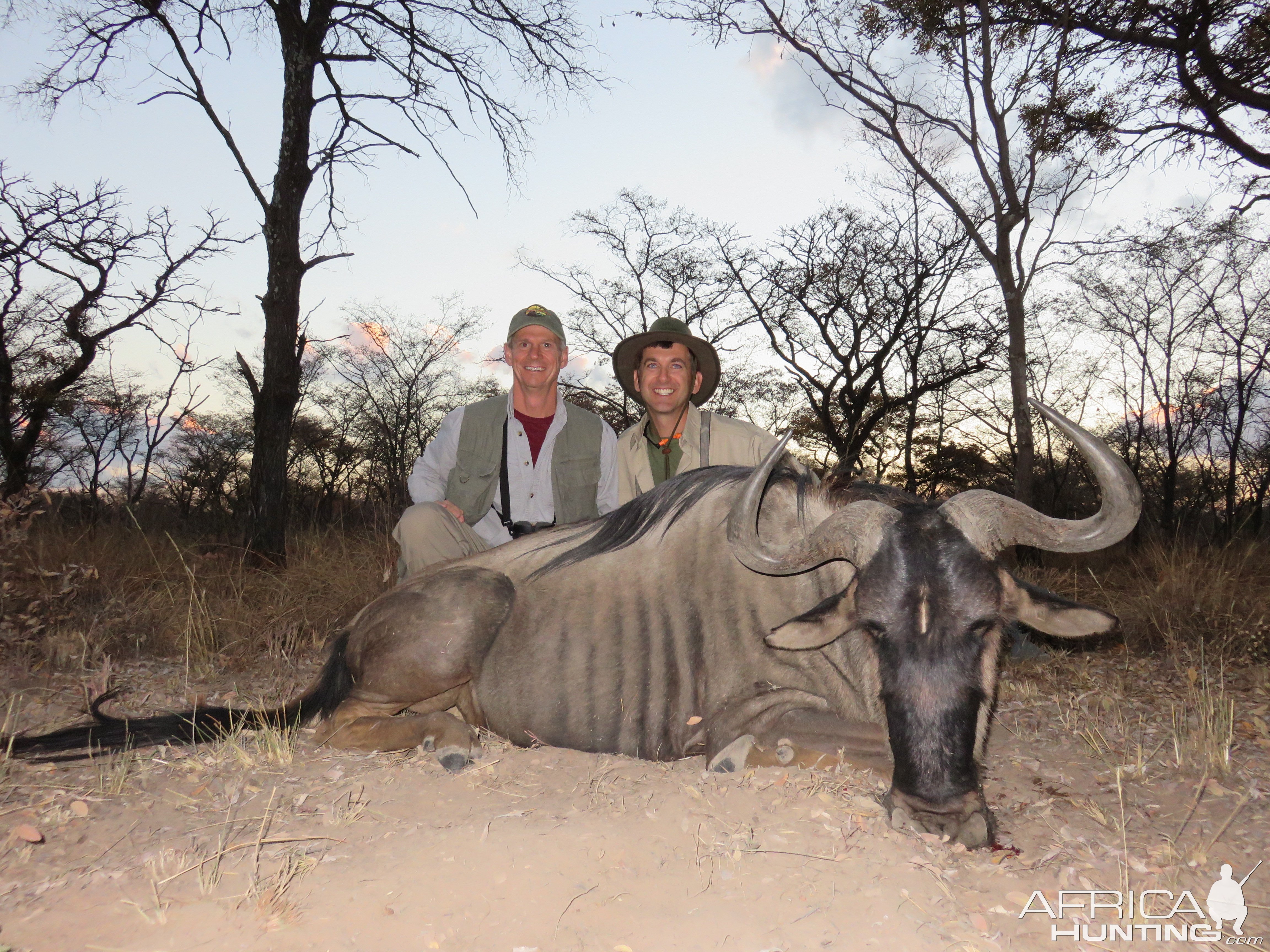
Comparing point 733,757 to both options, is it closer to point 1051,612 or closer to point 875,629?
point 875,629

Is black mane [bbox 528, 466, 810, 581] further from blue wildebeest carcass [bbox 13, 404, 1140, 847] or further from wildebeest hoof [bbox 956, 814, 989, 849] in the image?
wildebeest hoof [bbox 956, 814, 989, 849]

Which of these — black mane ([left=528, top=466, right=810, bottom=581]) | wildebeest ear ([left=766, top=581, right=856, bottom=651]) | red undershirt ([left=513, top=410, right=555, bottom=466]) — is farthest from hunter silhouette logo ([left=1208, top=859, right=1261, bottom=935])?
red undershirt ([left=513, top=410, right=555, bottom=466])

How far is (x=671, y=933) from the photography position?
6.48 ft

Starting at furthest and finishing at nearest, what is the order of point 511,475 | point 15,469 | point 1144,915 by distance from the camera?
point 15,469, point 511,475, point 1144,915

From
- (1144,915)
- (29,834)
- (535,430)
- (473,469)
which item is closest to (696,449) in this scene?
(535,430)

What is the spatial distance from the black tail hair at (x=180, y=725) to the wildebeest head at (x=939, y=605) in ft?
6.46

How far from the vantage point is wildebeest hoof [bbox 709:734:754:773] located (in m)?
3.00

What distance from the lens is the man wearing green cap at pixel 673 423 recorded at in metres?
4.96

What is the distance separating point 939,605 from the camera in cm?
253

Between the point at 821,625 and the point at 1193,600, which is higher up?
the point at 821,625

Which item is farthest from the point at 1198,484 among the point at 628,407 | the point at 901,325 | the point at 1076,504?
the point at 628,407

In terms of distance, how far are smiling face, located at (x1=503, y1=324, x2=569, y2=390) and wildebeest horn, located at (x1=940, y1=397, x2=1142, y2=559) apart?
2.82 m

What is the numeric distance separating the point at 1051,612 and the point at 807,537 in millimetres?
838

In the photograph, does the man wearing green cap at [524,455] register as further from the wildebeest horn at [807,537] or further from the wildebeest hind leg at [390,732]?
the wildebeest horn at [807,537]
